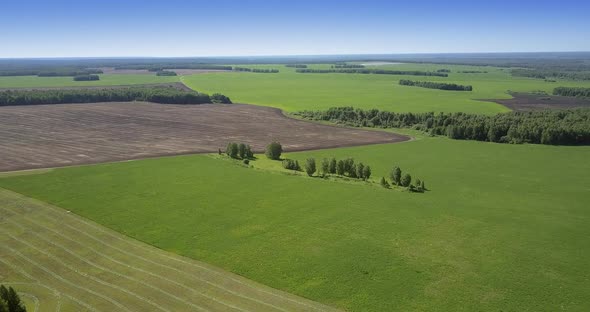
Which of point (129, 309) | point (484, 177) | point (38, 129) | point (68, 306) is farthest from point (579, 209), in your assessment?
point (38, 129)

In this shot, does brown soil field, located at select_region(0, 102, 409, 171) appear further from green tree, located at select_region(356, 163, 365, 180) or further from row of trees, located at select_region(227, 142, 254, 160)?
green tree, located at select_region(356, 163, 365, 180)

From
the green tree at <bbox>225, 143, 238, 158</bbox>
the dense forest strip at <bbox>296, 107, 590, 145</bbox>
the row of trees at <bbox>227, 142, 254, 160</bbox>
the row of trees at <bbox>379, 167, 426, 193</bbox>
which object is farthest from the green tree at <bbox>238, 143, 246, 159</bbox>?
the dense forest strip at <bbox>296, 107, 590, 145</bbox>

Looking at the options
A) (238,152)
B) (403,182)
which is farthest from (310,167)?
(238,152)

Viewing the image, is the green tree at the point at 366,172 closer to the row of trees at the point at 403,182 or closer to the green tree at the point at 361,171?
the green tree at the point at 361,171

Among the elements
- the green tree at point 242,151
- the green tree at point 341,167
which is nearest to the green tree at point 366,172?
the green tree at point 341,167

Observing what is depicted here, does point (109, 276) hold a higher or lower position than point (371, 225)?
higher

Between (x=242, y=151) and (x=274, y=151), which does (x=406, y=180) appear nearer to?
(x=274, y=151)

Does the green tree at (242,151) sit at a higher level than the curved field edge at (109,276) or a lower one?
higher
